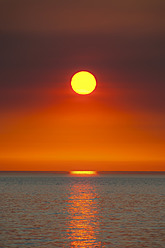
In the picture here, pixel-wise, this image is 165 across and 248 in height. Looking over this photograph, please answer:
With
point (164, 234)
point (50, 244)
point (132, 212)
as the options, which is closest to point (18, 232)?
point (50, 244)

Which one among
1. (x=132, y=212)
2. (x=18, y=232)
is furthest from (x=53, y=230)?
(x=132, y=212)

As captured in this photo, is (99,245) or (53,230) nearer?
(99,245)

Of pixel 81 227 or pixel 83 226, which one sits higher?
pixel 83 226

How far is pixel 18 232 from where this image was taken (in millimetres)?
46406

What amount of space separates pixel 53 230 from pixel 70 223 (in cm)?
605

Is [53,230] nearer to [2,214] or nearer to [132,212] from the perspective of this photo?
[2,214]

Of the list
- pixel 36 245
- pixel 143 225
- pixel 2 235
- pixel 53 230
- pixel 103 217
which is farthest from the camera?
pixel 103 217

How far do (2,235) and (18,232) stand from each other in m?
2.36

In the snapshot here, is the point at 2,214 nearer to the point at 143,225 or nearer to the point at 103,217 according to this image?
the point at 103,217

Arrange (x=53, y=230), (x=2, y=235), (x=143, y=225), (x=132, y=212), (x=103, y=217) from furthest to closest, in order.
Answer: (x=132, y=212)
(x=103, y=217)
(x=143, y=225)
(x=53, y=230)
(x=2, y=235)

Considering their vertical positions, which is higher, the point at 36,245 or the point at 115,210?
the point at 115,210

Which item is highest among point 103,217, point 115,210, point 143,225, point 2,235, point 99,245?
point 115,210

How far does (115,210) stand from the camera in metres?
70.6

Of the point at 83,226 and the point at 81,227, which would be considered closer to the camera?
the point at 81,227
